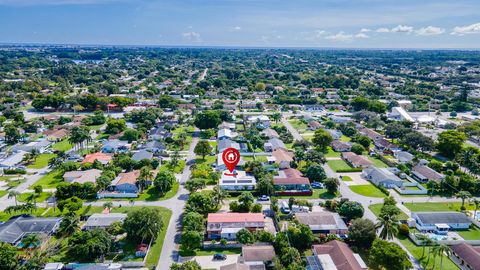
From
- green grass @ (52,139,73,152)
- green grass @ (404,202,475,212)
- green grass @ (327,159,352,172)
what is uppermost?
green grass @ (52,139,73,152)

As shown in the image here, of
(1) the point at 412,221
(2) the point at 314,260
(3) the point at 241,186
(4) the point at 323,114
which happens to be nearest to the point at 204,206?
(3) the point at 241,186

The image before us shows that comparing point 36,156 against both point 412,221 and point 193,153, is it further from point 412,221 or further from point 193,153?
point 412,221

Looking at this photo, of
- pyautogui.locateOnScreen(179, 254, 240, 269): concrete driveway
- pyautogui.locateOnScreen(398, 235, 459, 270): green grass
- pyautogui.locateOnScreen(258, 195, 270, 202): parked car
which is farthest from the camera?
pyautogui.locateOnScreen(258, 195, 270, 202): parked car

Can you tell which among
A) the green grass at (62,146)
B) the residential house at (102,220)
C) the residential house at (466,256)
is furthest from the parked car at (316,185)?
the green grass at (62,146)

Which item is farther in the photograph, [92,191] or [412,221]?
[92,191]

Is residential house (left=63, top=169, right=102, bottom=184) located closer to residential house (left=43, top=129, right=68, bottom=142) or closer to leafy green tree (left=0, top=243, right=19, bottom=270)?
leafy green tree (left=0, top=243, right=19, bottom=270)

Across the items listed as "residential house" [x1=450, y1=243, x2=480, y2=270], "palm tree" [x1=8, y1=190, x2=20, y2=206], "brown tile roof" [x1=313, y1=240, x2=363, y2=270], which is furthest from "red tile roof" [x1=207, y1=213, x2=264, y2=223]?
"palm tree" [x1=8, y1=190, x2=20, y2=206]
